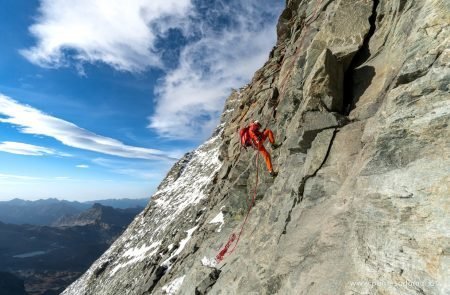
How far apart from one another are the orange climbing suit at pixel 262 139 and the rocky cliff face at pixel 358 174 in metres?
1.08

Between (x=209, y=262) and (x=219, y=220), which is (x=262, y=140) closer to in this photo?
(x=209, y=262)

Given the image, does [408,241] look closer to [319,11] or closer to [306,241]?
[306,241]

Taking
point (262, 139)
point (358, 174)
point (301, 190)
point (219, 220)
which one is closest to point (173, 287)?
point (219, 220)

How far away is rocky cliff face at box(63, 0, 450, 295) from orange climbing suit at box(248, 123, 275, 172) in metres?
1.08

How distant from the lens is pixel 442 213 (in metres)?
5.78

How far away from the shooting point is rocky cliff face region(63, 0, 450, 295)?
6.18 metres

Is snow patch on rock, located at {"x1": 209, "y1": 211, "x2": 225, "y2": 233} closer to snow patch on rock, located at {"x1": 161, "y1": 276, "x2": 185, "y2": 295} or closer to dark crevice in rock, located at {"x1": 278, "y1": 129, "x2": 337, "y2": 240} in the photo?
snow patch on rock, located at {"x1": 161, "y1": 276, "x2": 185, "y2": 295}

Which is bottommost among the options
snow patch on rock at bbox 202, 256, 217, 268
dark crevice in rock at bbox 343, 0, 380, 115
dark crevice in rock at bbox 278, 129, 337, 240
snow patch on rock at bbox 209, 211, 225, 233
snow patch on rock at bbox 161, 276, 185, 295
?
snow patch on rock at bbox 161, 276, 185, 295

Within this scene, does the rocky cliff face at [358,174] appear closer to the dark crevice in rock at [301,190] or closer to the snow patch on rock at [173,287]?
the dark crevice in rock at [301,190]

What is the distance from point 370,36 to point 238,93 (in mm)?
46579

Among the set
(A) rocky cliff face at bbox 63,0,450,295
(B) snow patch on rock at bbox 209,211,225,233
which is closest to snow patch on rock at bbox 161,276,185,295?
(A) rocky cliff face at bbox 63,0,450,295

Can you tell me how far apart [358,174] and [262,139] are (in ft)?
27.6

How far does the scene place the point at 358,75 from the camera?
36.5 feet

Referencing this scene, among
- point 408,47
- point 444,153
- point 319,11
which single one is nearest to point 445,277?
point 444,153
